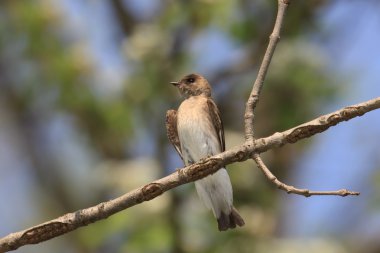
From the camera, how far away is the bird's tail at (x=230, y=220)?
17.7 ft

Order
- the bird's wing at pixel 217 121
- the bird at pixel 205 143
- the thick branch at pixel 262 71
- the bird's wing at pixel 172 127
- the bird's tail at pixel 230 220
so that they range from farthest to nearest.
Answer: the bird's wing at pixel 172 127 → the bird's wing at pixel 217 121 → the bird at pixel 205 143 → the bird's tail at pixel 230 220 → the thick branch at pixel 262 71

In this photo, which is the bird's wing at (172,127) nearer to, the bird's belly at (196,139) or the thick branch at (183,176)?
the bird's belly at (196,139)

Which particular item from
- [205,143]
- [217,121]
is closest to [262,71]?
[205,143]

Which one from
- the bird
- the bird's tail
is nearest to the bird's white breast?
the bird

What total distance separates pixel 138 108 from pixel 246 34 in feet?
3.99

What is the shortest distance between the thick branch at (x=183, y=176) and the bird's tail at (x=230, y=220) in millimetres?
1982

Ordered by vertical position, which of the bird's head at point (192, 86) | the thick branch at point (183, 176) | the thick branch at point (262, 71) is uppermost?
the bird's head at point (192, 86)

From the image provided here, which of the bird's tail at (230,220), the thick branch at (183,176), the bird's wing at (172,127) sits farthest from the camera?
the bird's wing at (172,127)

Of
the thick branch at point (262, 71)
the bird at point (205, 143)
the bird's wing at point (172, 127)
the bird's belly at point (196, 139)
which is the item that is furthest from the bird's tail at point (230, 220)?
the thick branch at point (262, 71)

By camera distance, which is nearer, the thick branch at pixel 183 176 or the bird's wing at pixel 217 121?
the thick branch at pixel 183 176

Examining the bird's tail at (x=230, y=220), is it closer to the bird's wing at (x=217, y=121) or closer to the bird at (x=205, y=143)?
the bird at (x=205, y=143)

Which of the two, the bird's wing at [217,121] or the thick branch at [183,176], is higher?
the bird's wing at [217,121]

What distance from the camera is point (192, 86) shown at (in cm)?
648

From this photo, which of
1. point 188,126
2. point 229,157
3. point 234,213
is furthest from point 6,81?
point 229,157
